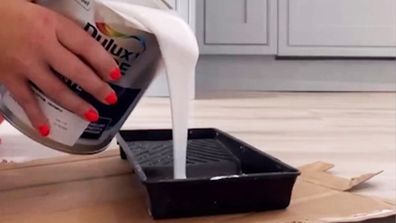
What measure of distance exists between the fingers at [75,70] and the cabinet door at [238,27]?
1.51m

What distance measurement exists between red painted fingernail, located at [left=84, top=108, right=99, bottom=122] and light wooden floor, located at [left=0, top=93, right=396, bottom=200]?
25 cm

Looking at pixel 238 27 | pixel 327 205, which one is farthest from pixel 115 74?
pixel 238 27

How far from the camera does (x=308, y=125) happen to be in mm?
1130

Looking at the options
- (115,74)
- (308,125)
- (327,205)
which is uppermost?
(115,74)

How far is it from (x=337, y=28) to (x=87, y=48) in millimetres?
1620

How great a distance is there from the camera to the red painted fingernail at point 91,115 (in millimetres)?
462

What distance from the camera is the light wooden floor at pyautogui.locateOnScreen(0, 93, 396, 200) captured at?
0.75m

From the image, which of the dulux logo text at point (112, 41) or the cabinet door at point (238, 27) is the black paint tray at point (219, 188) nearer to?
the dulux logo text at point (112, 41)

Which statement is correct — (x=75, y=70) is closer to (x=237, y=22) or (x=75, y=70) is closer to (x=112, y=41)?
(x=112, y=41)

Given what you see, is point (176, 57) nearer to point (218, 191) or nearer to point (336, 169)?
point (218, 191)

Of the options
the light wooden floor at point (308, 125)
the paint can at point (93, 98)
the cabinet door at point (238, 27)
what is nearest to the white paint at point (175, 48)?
the paint can at point (93, 98)

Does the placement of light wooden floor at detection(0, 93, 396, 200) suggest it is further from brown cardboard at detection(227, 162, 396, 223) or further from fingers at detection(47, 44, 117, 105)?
fingers at detection(47, 44, 117, 105)

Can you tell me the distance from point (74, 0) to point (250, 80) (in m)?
1.57

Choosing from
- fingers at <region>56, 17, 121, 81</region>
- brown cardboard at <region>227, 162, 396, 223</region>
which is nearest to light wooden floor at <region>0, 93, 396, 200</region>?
brown cardboard at <region>227, 162, 396, 223</region>
